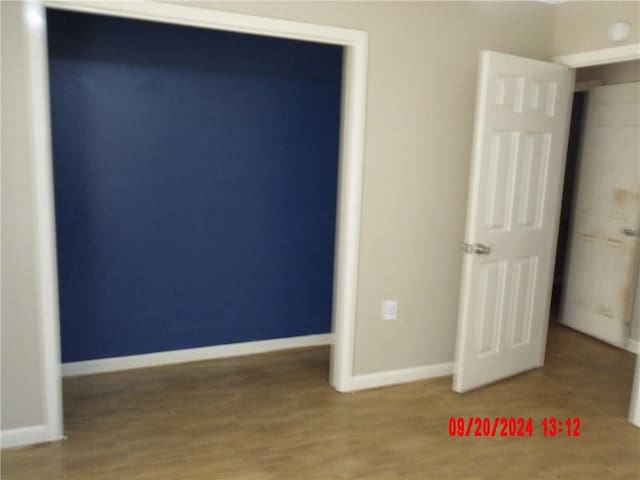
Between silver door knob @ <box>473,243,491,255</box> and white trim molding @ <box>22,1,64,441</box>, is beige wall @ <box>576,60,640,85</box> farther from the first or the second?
white trim molding @ <box>22,1,64,441</box>

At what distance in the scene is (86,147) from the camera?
317 cm

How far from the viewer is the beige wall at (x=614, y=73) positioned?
4004mm

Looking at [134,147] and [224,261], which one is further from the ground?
[134,147]

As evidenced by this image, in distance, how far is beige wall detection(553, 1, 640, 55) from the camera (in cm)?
296

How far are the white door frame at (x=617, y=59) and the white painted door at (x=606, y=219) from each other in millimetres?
990

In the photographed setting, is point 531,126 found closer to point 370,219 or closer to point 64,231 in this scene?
point 370,219

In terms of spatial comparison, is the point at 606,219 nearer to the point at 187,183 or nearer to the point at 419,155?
the point at 419,155

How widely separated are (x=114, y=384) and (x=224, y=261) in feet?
3.37

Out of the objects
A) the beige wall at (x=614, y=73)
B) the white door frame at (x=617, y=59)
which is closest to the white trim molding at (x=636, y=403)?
the white door frame at (x=617, y=59)

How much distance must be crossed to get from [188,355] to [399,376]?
1421 mm

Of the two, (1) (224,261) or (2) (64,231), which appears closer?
(2) (64,231)

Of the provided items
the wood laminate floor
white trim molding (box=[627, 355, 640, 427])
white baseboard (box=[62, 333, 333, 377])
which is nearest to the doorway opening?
the wood laminate floor

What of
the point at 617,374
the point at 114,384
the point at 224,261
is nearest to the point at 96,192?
the point at 224,261
